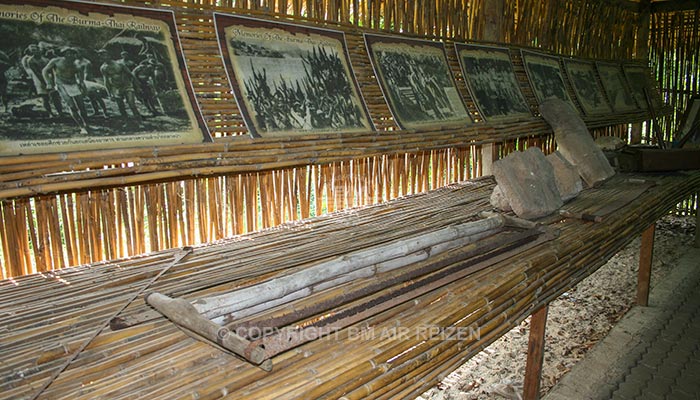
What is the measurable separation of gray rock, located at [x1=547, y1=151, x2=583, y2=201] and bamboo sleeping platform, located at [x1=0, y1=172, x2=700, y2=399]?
0.60 metres

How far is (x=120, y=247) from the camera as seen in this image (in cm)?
237

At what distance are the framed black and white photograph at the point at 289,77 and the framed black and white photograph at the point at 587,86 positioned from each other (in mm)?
3234

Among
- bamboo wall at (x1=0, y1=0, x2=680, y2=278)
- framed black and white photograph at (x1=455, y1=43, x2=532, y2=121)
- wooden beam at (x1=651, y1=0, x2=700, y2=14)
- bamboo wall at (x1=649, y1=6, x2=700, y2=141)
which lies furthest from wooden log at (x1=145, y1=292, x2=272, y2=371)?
wooden beam at (x1=651, y1=0, x2=700, y2=14)

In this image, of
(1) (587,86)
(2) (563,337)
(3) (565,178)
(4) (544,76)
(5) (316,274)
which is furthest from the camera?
(1) (587,86)

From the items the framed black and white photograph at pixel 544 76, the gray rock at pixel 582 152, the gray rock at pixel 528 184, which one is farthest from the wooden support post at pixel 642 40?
the gray rock at pixel 528 184

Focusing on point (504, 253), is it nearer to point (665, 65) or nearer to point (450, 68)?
point (450, 68)

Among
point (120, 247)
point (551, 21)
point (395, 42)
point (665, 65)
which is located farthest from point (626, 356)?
point (665, 65)

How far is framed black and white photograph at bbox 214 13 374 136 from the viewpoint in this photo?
2.47m

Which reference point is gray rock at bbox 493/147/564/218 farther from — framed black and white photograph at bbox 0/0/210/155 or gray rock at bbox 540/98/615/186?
framed black and white photograph at bbox 0/0/210/155

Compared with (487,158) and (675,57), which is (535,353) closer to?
(487,158)

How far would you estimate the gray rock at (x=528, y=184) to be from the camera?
107 inches

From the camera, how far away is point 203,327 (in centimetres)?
131

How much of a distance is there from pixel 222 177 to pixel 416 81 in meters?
1.56

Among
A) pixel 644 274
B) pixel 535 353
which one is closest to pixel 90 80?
pixel 535 353
